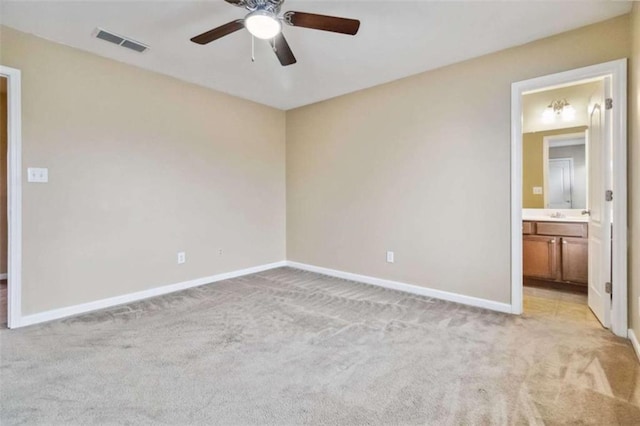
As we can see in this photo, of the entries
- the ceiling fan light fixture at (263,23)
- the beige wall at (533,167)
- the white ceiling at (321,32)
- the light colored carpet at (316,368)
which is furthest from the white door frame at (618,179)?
the ceiling fan light fixture at (263,23)

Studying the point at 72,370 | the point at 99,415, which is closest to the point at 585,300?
the point at 99,415

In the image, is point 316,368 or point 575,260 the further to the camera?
point 575,260

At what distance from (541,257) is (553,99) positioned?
196cm

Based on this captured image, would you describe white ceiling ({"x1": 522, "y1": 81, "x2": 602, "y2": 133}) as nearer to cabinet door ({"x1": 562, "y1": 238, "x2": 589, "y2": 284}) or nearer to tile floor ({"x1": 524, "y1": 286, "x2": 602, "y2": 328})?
cabinet door ({"x1": 562, "y1": 238, "x2": 589, "y2": 284})

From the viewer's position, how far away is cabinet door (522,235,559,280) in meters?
3.81

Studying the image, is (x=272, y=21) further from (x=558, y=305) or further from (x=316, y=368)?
(x=558, y=305)

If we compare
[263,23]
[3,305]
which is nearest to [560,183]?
[263,23]

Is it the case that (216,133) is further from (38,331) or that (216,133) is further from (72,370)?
(72,370)

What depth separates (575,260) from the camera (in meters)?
3.68

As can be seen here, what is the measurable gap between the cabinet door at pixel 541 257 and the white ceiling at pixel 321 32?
2321 millimetres

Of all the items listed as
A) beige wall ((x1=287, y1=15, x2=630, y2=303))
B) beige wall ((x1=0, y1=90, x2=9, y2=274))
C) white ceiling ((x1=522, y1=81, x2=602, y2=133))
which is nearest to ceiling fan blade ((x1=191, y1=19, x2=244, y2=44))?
beige wall ((x1=287, y1=15, x2=630, y2=303))

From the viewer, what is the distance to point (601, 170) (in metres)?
2.62

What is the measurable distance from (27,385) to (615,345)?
12.4 ft

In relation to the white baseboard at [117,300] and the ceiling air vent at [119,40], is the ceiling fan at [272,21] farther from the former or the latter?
the white baseboard at [117,300]
